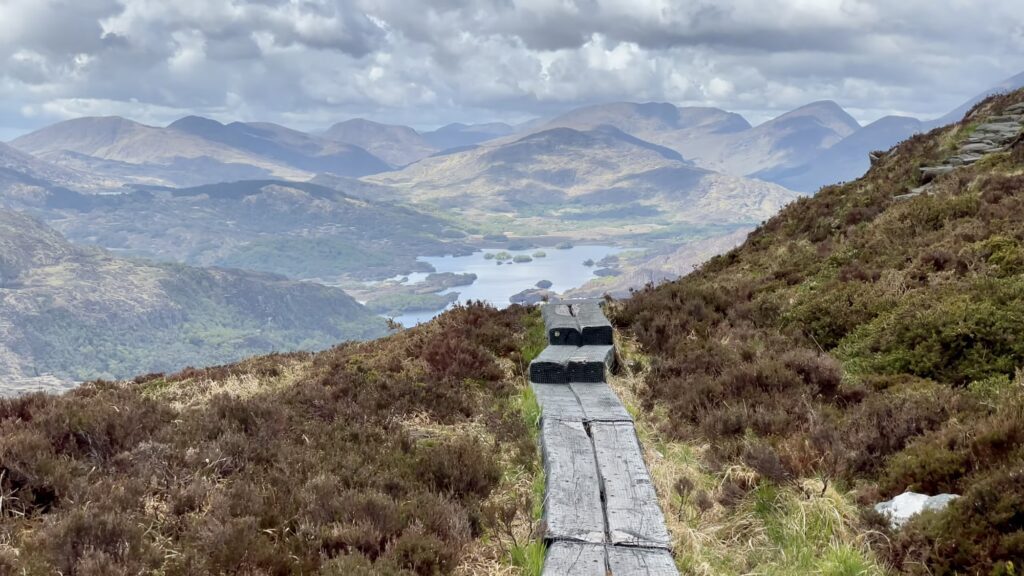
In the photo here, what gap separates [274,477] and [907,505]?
213 inches

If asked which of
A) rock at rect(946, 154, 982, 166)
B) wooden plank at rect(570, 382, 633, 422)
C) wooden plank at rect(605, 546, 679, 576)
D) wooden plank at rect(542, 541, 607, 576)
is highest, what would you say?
rock at rect(946, 154, 982, 166)

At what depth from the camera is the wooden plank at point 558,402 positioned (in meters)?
7.52

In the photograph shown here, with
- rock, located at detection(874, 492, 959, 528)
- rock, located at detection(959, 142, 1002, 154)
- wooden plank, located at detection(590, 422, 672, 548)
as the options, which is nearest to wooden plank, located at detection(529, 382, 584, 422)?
wooden plank, located at detection(590, 422, 672, 548)

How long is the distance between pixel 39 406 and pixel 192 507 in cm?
459

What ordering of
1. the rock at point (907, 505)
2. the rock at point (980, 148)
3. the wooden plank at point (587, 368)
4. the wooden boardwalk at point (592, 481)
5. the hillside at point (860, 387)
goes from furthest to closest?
the rock at point (980, 148) < the wooden plank at point (587, 368) < the rock at point (907, 505) < the hillside at point (860, 387) < the wooden boardwalk at point (592, 481)

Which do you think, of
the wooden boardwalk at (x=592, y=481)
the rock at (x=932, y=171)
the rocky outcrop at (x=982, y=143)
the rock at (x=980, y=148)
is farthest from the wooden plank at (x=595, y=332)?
the rock at (x=980, y=148)

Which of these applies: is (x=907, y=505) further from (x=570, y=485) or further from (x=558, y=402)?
(x=558, y=402)

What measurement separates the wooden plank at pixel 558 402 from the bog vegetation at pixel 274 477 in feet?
1.14

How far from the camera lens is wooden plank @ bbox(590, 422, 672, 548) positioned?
16.0 feet

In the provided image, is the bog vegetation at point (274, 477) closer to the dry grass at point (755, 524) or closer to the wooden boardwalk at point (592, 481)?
the wooden boardwalk at point (592, 481)

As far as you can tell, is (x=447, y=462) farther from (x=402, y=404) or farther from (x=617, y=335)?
(x=617, y=335)

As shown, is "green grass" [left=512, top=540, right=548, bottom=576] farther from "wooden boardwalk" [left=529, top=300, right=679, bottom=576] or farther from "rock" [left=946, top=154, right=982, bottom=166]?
"rock" [left=946, top=154, right=982, bottom=166]

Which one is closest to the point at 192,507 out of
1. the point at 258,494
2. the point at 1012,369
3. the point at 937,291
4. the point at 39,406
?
the point at 258,494

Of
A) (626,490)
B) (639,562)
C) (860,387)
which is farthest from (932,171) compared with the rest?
(639,562)
